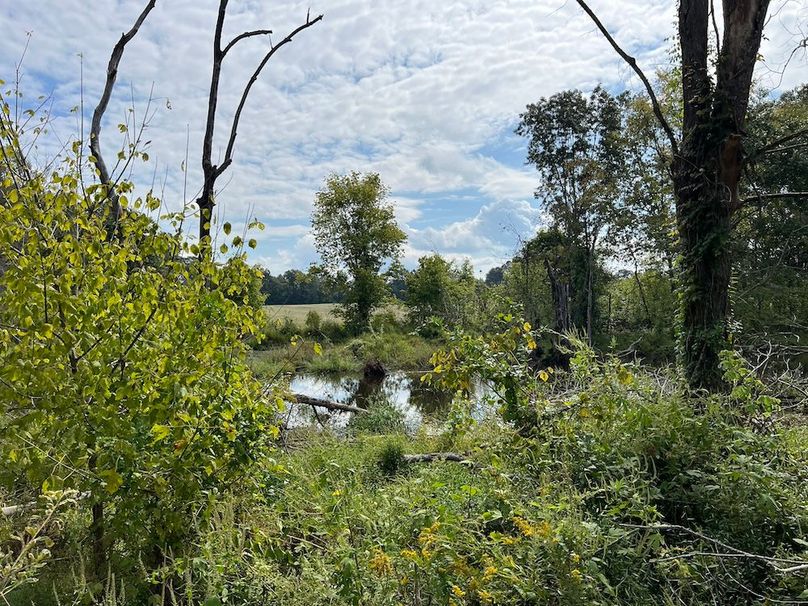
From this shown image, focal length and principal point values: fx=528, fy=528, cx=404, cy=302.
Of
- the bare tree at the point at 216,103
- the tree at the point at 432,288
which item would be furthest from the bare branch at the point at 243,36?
the tree at the point at 432,288

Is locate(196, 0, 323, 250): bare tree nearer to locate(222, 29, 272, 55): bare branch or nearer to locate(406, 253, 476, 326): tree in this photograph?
locate(222, 29, 272, 55): bare branch

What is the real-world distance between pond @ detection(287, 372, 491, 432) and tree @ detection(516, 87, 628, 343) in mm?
8716

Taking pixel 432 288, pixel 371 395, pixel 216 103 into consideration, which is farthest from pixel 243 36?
pixel 432 288

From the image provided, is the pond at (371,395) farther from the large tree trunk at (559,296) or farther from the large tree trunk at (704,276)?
the large tree trunk at (559,296)

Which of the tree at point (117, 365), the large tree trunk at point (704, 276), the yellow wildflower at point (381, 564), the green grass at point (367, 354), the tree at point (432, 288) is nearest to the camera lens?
the yellow wildflower at point (381, 564)

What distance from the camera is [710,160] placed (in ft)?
14.9

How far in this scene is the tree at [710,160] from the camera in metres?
4.47

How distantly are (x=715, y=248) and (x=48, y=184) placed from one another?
4.86m

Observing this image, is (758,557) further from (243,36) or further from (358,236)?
(358,236)

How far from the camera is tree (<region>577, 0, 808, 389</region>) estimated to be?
14.7 feet

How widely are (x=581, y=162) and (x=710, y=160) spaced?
20006 mm

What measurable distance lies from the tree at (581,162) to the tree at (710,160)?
17456 mm

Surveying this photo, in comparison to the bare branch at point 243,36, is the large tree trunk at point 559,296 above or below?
below

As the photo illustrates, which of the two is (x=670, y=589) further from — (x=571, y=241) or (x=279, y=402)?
(x=571, y=241)
